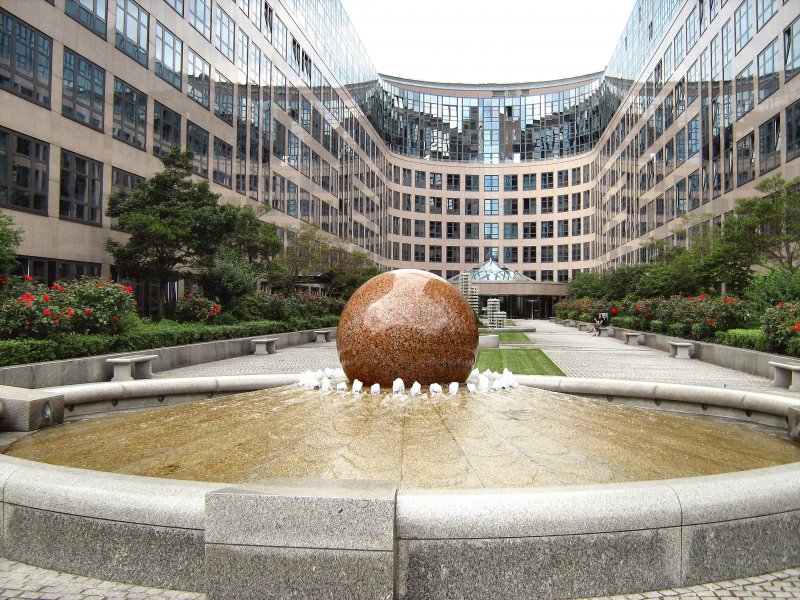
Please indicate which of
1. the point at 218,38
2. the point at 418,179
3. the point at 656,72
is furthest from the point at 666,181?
the point at 418,179

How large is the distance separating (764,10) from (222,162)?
3194 cm

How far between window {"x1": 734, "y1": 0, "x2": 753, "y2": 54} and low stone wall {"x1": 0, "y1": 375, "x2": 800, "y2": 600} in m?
41.2

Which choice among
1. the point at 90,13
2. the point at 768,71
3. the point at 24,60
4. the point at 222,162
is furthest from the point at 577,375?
the point at 222,162

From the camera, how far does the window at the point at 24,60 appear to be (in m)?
22.5

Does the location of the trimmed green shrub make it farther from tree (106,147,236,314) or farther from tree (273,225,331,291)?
tree (273,225,331,291)

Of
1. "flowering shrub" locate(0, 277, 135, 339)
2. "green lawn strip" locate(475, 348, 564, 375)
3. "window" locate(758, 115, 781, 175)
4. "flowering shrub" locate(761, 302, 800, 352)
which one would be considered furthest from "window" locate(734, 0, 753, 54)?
"flowering shrub" locate(0, 277, 135, 339)

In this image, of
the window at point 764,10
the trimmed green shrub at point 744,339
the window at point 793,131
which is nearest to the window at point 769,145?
the window at point 793,131

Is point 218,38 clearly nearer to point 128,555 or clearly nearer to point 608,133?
point 128,555

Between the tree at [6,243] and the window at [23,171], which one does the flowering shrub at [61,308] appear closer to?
the tree at [6,243]

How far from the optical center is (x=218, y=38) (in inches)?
1570

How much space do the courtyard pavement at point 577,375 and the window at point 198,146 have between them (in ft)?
43.9

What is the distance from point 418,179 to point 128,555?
3677 inches

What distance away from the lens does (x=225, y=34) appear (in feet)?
134

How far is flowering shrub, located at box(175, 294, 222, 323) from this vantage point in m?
26.5
